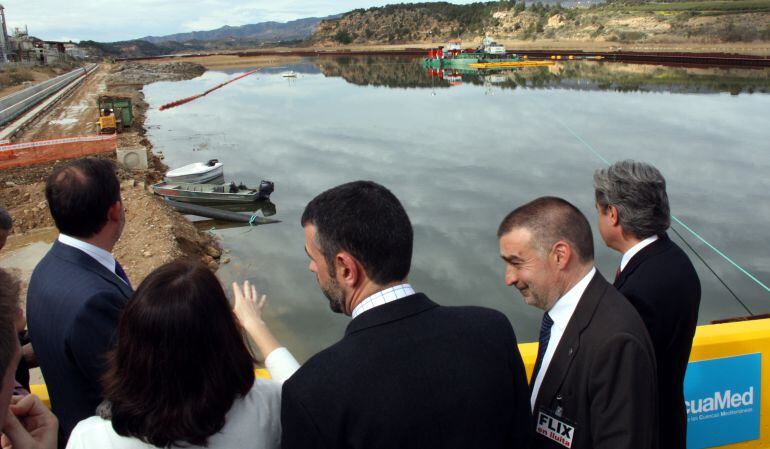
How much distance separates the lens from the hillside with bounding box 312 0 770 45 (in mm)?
77562

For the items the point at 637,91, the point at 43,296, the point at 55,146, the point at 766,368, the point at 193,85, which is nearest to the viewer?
the point at 43,296

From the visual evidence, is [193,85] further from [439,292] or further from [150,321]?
[150,321]

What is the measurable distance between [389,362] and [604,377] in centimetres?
89

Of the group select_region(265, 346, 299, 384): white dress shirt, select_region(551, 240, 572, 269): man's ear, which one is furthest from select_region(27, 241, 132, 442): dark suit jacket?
select_region(551, 240, 572, 269): man's ear

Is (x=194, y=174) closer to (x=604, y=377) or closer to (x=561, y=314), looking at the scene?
(x=561, y=314)

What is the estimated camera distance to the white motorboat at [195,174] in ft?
63.2

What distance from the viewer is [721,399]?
3.77 meters

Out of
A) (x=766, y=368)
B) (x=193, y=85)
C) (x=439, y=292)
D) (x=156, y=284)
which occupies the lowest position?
(x=439, y=292)

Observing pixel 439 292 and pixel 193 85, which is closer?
pixel 439 292

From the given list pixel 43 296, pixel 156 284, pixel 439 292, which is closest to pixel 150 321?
pixel 156 284

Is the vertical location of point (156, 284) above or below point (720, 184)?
above

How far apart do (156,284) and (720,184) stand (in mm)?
22919

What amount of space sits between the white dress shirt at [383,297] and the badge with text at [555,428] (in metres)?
0.92

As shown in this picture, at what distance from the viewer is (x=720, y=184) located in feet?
67.8
